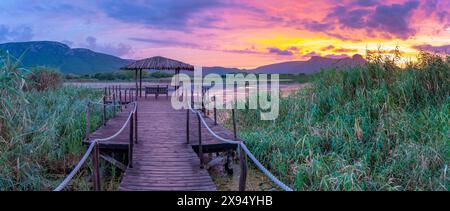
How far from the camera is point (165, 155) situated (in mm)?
7680

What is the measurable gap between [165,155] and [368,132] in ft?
14.9

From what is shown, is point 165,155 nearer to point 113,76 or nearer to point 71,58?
point 113,76

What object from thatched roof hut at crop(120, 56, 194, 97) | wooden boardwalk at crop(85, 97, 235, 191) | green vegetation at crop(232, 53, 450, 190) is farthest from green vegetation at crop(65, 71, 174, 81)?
green vegetation at crop(232, 53, 450, 190)

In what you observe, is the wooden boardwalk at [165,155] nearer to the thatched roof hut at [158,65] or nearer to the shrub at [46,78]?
the thatched roof hut at [158,65]

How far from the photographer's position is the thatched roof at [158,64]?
20766mm

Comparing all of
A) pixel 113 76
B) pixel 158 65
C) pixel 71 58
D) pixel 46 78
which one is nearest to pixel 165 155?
pixel 158 65

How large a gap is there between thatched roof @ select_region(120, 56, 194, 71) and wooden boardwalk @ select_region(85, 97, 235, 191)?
8.45 meters

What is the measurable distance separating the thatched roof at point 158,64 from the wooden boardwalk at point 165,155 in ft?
27.7

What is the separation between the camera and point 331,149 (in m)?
8.46

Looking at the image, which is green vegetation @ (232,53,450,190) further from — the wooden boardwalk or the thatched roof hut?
the thatched roof hut

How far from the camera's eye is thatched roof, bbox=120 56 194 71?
20.8 m
